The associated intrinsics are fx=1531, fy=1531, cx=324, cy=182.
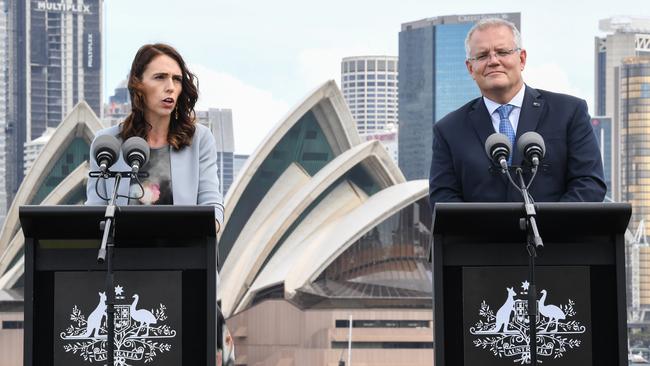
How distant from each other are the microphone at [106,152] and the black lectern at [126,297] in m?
0.33

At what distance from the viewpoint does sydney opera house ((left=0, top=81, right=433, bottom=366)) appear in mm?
36438

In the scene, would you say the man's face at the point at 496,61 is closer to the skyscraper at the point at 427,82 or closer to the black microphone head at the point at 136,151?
the black microphone head at the point at 136,151

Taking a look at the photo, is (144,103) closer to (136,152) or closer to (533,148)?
(136,152)

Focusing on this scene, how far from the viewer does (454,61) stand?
146750 mm

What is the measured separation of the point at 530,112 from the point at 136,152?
48.9 inches

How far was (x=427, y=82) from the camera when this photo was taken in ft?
478

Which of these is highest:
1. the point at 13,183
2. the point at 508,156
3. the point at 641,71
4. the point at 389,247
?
the point at 641,71

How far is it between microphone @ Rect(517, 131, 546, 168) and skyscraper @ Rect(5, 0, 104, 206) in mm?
135029

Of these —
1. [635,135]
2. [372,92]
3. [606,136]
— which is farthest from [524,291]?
[372,92]

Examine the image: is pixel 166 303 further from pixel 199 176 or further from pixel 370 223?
pixel 370 223

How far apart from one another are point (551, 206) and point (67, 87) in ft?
475

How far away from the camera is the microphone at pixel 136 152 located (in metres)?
4.41

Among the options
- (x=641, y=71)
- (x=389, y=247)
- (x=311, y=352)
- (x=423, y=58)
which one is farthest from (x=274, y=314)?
(x=423, y=58)

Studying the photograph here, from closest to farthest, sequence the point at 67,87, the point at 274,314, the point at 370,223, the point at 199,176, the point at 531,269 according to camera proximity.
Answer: the point at 531,269 → the point at 199,176 → the point at 370,223 → the point at 274,314 → the point at 67,87
